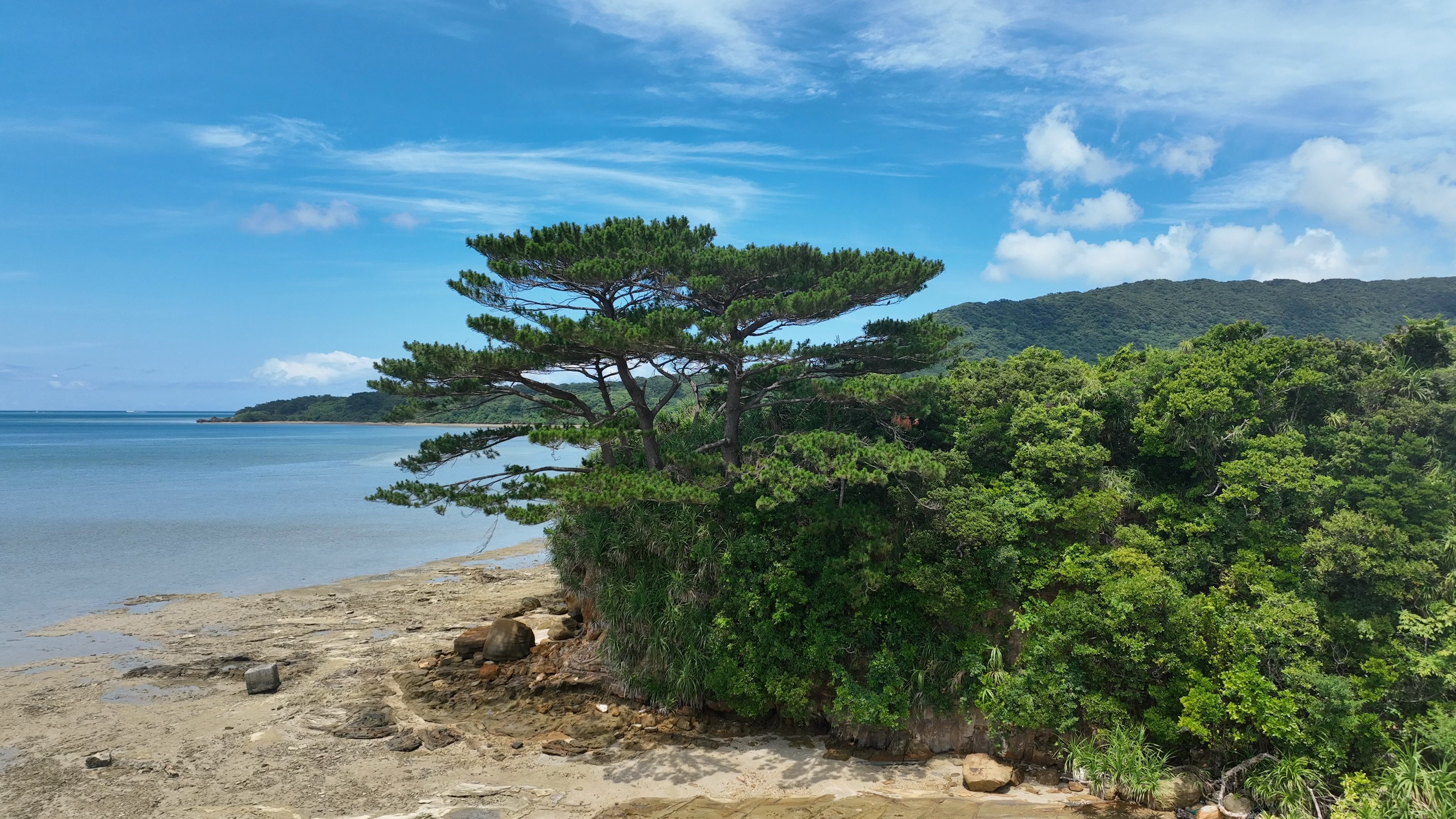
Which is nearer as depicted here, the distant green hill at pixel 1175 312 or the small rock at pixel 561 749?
the small rock at pixel 561 749

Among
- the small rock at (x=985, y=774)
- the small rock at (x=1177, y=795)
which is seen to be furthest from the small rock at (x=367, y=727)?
the small rock at (x=1177, y=795)

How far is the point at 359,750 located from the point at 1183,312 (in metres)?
70.8

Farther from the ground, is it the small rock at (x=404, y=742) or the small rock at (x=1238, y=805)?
the small rock at (x=404, y=742)

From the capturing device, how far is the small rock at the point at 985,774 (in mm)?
10594

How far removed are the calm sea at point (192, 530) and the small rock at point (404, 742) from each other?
748cm

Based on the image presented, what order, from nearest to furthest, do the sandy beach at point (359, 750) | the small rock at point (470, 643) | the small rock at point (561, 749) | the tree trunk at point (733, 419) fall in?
the sandy beach at point (359, 750), the small rock at point (561, 749), the tree trunk at point (733, 419), the small rock at point (470, 643)

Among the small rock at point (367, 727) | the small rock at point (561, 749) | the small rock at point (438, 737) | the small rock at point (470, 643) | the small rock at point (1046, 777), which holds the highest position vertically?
the small rock at point (470, 643)

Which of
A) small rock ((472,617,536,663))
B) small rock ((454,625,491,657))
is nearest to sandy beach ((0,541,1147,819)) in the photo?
small rock ((472,617,536,663))

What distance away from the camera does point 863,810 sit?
10.1 m

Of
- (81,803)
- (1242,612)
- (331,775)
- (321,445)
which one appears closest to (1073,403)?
(1242,612)

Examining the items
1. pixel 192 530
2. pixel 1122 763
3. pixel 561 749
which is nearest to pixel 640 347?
pixel 561 749

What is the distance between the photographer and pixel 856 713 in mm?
11414

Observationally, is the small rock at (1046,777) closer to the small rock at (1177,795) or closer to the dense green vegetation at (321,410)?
the small rock at (1177,795)

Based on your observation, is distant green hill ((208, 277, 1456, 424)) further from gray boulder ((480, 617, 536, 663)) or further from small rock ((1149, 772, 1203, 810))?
small rock ((1149, 772, 1203, 810))
